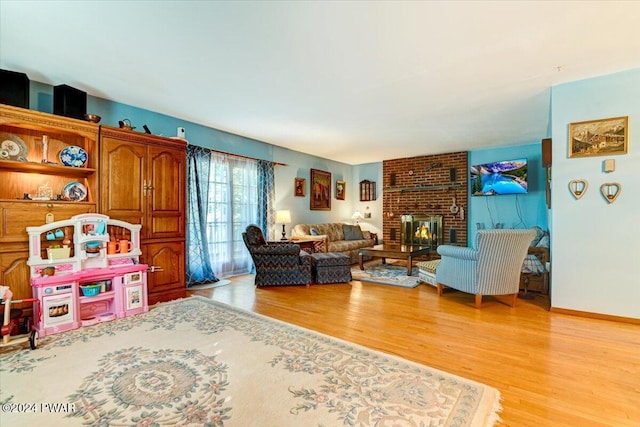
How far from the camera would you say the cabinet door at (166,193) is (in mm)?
3713

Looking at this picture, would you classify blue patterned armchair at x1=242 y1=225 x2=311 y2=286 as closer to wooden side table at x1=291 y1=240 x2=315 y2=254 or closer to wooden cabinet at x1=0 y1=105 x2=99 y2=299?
wooden side table at x1=291 y1=240 x2=315 y2=254

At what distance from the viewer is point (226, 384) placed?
189cm

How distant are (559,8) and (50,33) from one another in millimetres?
3894

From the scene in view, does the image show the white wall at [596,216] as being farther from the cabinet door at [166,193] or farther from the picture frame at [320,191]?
the picture frame at [320,191]

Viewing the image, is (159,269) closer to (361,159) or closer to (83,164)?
(83,164)

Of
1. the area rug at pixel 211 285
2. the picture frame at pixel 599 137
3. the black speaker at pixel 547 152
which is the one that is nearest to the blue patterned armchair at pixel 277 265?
the area rug at pixel 211 285

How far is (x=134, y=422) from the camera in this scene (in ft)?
5.05

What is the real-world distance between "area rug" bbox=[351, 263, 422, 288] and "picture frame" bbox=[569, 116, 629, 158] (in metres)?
2.65

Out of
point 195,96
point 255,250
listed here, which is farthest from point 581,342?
point 195,96

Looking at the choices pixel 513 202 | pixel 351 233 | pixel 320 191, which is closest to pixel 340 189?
pixel 320 191

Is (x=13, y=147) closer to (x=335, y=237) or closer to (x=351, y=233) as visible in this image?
(x=335, y=237)

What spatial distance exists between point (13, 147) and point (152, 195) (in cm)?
132

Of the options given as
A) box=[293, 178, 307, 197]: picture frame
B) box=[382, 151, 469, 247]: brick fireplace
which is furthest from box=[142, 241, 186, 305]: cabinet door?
box=[382, 151, 469, 247]: brick fireplace

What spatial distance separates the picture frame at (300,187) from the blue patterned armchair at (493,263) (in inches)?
154
